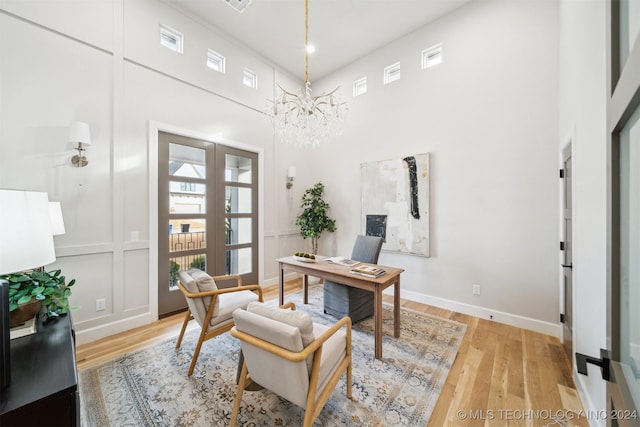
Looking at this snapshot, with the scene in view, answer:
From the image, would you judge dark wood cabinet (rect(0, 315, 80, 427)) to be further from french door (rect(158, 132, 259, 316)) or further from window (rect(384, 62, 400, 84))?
window (rect(384, 62, 400, 84))

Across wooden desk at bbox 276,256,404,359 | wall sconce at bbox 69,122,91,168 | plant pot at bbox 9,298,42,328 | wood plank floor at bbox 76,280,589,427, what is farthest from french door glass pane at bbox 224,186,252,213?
plant pot at bbox 9,298,42,328

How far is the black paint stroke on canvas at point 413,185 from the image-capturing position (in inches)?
144

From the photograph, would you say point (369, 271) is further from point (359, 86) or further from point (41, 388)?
point (359, 86)

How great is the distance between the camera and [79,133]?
2432 millimetres

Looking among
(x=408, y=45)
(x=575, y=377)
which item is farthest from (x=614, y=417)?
(x=408, y=45)

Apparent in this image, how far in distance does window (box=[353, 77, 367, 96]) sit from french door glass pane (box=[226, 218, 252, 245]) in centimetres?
306

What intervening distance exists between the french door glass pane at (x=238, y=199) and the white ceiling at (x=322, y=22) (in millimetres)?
2448

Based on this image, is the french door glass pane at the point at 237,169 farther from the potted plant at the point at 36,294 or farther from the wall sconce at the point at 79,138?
the potted plant at the point at 36,294

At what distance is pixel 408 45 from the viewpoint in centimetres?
384

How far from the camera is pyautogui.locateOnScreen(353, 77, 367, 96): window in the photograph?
4438mm

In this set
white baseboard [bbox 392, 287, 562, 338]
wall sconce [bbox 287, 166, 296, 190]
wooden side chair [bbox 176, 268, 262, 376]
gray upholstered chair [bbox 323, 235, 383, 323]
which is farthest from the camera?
wall sconce [bbox 287, 166, 296, 190]

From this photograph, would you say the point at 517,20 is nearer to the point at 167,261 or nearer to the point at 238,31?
the point at 238,31

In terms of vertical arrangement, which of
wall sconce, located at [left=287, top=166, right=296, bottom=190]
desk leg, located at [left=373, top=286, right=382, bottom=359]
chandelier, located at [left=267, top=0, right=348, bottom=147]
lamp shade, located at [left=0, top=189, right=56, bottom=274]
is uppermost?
chandelier, located at [left=267, top=0, right=348, bottom=147]

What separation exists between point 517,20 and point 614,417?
160 inches
